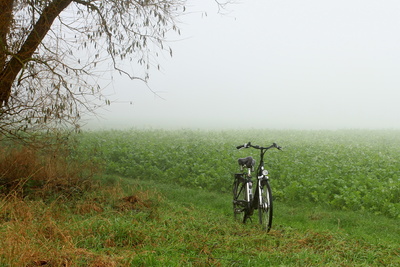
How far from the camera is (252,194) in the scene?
693cm

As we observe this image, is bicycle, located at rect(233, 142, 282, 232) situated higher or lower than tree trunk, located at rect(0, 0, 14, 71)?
lower

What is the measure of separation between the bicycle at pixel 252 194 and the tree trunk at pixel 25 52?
4.94 metres

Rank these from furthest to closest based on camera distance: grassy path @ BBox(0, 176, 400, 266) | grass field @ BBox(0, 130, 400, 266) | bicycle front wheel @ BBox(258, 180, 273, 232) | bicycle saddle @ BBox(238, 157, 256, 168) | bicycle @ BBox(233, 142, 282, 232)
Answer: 1. bicycle saddle @ BBox(238, 157, 256, 168)
2. bicycle @ BBox(233, 142, 282, 232)
3. bicycle front wheel @ BBox(258, 180, 273, 232)
4. grass field @ BBox(0, 130, 400, 266)
5. grassy path @ BBox(0, 176, 400, 266)

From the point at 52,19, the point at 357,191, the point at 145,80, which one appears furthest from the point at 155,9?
the point at 357,191

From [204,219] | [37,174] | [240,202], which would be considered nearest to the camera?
[240,202]

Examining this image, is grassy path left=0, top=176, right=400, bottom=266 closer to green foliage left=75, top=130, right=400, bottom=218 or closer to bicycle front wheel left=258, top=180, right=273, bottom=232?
bicycle front wheel left=258, top=180, right=273, bottom=232

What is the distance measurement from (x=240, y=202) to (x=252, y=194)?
1.38 feet

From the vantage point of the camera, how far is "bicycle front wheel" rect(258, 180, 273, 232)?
6.21 metres

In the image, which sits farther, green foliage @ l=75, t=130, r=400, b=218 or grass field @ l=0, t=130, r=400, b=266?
green foliage @ l=75, t=130, r=400, b=218

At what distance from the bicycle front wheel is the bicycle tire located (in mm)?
384

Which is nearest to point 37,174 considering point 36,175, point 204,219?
point 36,175

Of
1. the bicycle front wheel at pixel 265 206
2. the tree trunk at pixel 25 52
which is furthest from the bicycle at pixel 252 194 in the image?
the tree trunk at pixel 25 52

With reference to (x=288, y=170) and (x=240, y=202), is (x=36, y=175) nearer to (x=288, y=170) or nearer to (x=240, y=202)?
(x=240, y=202)

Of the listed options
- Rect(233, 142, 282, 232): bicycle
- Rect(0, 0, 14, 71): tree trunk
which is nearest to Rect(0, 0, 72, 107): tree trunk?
Rect(0, 0, 14, 71): tree trunk
